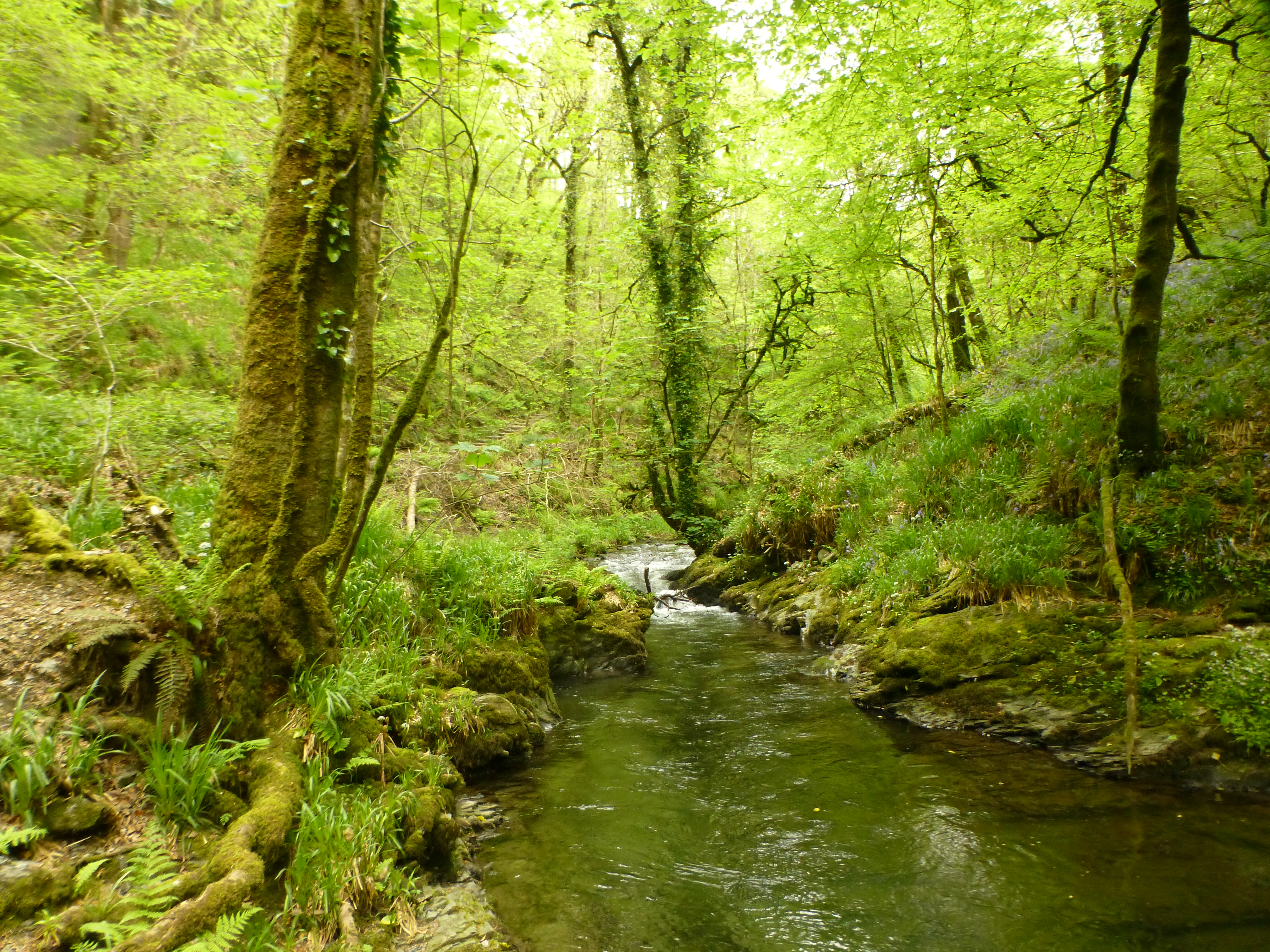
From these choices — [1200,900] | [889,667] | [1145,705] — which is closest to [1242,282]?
[1145,705]

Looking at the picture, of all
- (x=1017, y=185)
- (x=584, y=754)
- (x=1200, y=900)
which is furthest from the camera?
(x=1017, y=185)

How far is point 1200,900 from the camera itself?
3.19 metres

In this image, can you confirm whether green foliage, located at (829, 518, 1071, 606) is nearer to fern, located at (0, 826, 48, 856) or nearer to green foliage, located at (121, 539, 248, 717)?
green foliage, located at (121, 539, 248, 717)

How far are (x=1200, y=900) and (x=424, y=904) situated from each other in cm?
427

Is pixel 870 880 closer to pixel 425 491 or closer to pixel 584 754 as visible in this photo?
pixel 584 754

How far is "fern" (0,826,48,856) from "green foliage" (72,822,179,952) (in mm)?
253

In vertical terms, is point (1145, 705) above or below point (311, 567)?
below

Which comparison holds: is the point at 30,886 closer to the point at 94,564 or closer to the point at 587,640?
→ the point at 94,564

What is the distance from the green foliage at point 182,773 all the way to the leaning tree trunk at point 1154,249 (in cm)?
776

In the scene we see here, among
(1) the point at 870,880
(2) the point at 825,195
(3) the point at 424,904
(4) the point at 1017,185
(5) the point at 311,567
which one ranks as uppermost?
(2) the point at 825,195

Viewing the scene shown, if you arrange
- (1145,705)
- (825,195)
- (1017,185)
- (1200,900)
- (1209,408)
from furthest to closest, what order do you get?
1. (825,195)
2. (1017,185)
3. (1209,408)
4. (1145,705)
5. (1200,900)

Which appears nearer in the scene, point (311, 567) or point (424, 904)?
point (424, 904)

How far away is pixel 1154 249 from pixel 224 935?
8.15 metres

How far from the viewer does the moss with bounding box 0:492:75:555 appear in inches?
140
